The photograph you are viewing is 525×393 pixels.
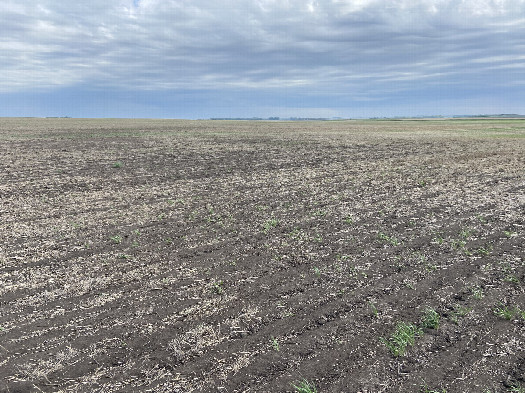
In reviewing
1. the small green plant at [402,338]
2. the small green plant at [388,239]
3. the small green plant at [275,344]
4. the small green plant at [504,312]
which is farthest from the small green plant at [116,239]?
the small green plant at [504,312]

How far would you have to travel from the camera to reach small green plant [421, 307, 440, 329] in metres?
5.61

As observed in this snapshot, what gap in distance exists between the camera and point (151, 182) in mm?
17391

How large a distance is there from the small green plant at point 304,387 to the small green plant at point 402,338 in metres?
1.30

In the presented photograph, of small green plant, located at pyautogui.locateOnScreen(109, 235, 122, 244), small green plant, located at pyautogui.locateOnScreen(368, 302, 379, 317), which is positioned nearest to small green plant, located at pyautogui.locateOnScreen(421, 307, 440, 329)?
small green plant, located at pyautogui.locateOnScreen(368, 302, 379, 317)

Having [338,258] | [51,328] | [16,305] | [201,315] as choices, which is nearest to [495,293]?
[338,258]

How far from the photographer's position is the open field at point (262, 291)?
188 inches

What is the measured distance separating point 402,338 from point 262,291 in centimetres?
256

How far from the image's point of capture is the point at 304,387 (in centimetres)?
445

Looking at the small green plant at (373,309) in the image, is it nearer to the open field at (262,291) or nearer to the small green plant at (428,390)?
the open field at (262,291)

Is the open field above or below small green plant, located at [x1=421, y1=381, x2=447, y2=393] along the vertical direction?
above

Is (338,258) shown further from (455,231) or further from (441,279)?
(455,231)

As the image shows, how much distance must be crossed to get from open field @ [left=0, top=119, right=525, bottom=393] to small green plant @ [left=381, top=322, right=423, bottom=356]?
2 centimetres

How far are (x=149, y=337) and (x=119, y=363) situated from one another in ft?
2.05

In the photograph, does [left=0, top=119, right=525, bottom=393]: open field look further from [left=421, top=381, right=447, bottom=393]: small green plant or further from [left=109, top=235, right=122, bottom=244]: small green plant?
[left=109, top=235, right=122, bottom=244]: small green plant
